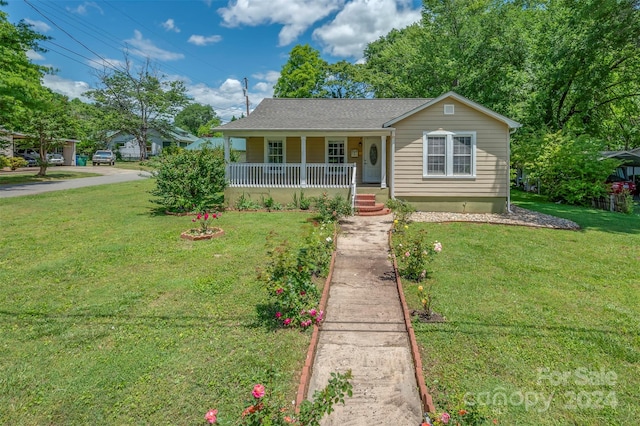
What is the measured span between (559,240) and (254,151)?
1145cm

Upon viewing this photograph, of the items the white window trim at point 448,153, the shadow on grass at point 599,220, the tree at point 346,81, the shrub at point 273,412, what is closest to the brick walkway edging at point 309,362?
the shrub at point 273,412

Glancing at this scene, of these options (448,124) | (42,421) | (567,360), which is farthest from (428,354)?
(448,124)

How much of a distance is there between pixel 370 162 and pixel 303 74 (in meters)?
22.6

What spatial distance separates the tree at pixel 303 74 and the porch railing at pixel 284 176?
73.7 feet

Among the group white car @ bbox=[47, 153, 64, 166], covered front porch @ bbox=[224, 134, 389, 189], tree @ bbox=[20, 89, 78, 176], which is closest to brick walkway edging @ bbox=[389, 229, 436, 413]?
covered front porch @ bbox=[224, 134, 389, 189]

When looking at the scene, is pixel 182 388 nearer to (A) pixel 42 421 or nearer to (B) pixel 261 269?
(A) pixel 42 421

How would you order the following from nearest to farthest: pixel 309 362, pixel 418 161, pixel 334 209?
pixel 309 362, pixel 334 209, pixel 418 161

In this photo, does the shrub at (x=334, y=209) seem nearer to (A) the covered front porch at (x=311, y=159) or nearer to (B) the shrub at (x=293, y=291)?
(A) the covered front porch at (x=311, y=159)

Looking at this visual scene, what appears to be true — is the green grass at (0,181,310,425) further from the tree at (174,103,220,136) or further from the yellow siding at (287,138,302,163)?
the tree at (174,103,220,136)

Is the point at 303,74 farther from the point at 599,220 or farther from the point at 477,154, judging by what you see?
the point at 599,220

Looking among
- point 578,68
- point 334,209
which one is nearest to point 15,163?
point 334,209

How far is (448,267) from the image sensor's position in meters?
6.75

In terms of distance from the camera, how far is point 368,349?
409cm

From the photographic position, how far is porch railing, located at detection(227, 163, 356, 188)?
13.5 m
